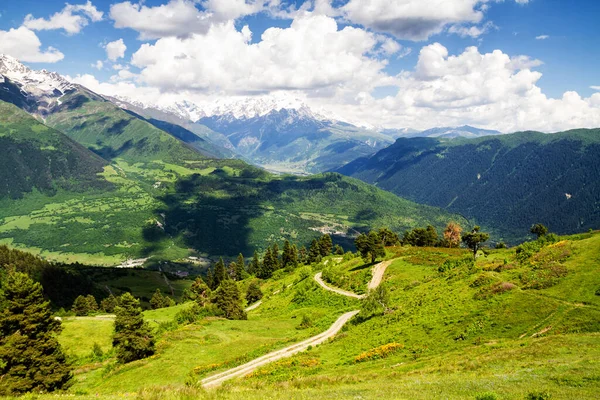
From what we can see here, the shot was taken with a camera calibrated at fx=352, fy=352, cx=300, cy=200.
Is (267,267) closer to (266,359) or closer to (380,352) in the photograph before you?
(266,359)

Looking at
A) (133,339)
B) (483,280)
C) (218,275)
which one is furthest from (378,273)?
(218,275)

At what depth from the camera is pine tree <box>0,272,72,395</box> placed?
34.4 m

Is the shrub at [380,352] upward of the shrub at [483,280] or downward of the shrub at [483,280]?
downward

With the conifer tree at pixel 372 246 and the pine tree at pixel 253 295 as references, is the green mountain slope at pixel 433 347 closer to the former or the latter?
the conifer tree at pixel 372 246

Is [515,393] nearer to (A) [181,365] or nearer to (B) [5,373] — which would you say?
(A) [181,365]

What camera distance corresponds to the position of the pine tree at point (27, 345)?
34406mm

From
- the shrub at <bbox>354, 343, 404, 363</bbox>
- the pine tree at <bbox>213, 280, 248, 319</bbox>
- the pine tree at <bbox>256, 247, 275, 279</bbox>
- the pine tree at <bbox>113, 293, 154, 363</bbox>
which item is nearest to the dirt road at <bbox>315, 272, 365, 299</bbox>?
the pine tree at <bbox>213, 280, 248, 319</bbox>

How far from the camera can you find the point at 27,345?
35.9m

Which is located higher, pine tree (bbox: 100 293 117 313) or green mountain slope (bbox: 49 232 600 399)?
green mountain slope (bbox: 49 232 600 399)

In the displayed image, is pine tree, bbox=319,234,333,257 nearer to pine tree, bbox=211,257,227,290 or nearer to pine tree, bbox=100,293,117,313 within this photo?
pine tree, bbox=211,257,227,290

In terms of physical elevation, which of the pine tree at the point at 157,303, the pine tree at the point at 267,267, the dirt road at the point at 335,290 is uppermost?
the dirt road at the point at 335,290

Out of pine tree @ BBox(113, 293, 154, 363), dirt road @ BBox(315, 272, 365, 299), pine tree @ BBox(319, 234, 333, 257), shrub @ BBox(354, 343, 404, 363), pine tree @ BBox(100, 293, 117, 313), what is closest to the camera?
shrub @ BBox(354, 343, 404, 363)

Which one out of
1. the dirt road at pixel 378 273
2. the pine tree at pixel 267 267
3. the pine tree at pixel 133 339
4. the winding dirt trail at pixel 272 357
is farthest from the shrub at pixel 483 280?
the pine tree at pixel 267 267

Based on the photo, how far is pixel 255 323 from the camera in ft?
222
